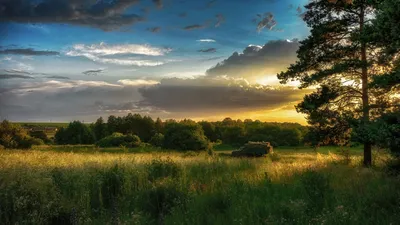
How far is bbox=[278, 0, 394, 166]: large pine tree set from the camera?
1712 centimetres

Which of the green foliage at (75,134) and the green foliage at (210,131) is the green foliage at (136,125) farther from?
the green foliage at (210,131)

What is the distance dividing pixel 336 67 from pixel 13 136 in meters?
44.4

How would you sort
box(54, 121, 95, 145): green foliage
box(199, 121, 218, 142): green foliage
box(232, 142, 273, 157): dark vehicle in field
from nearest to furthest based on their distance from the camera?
box(232, 142, 273, 157): dark vehicle in field, box(54, 121, 95, 145): green foliage, box(199, 121, 218, 142): green foliage

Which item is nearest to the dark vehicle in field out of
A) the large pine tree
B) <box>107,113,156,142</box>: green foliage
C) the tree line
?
the large pine tree

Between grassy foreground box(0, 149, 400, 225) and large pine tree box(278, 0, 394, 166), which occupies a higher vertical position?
large pine tree box(278, 0, 394, 166)

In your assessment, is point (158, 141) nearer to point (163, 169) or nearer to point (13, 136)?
point (13, 136)

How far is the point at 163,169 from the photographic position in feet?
40.4

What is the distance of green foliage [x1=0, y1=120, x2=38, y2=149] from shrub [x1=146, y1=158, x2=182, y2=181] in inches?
1488

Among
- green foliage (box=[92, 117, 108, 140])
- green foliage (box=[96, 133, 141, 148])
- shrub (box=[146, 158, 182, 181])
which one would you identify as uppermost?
green foliage (box=[92, 117, 108, 140])

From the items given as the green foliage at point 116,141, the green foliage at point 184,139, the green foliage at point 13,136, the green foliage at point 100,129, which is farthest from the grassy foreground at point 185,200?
the green foliage at point 100,129

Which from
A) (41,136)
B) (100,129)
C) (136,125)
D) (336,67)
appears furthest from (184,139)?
(100,129)

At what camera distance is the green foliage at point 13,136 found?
43819mm

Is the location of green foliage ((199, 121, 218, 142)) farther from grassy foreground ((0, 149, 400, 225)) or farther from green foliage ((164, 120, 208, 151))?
grassy foreground ((0, 149, 400, 225))

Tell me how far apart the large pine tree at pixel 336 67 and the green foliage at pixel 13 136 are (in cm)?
3855
